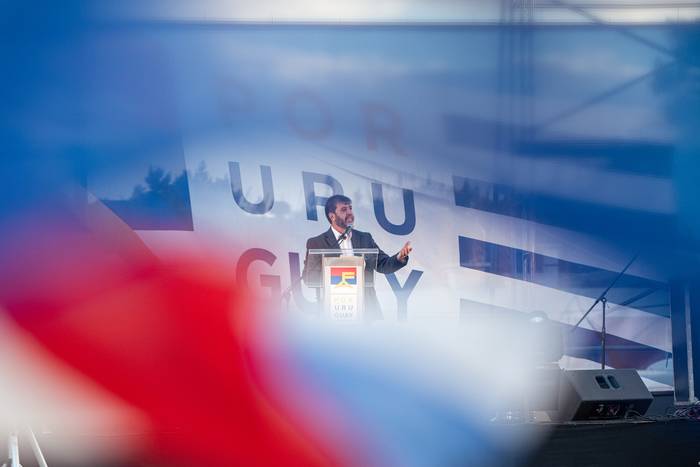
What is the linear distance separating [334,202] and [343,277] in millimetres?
1384

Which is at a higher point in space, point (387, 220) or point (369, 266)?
point (387, 220)

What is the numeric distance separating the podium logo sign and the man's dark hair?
4.45ft

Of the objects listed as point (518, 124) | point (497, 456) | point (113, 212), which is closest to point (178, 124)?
point (113, 212)

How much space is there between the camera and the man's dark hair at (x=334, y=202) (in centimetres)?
549

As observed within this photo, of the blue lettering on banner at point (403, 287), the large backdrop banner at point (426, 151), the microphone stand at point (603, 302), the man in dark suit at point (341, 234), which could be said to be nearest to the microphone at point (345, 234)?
the man in dark suit at point (341, 234)

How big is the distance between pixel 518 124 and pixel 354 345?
1976 mm

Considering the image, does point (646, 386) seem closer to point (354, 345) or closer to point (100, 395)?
point (354, 345)

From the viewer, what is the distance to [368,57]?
5.45m

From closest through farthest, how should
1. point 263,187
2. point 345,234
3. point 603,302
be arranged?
point 345,234 < point 263,187 < point 603,302

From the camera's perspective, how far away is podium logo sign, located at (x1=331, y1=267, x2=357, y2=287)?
4.16 m

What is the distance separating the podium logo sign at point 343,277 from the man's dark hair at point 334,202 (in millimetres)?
1355

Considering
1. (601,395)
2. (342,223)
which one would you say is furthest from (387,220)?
(601,395)

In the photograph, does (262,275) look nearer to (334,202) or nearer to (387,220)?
(334,202)

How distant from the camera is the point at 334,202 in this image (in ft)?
18.0
